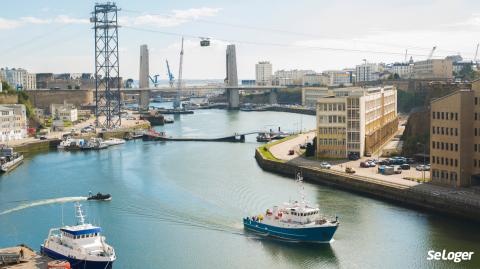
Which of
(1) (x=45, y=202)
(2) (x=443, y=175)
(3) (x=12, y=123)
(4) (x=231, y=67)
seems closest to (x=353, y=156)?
(2) (x=443, y=175)

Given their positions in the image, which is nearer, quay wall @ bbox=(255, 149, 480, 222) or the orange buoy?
the orange buoy

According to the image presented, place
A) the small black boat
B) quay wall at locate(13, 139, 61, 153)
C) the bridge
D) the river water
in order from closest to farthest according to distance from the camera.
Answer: the river water < the small black boat < quay wall at locate(13, 139, 61, 153) < the bridge

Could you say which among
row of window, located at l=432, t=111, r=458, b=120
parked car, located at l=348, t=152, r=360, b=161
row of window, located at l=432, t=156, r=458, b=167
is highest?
row of window, located at l=432, t=111, r=458, b=120

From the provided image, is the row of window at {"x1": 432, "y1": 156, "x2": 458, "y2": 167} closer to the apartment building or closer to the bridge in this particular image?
the apartment building

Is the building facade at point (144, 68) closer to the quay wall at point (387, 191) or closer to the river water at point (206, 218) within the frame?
the river water at point (206, 218)

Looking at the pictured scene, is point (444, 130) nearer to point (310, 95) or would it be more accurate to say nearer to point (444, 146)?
point (444, 146)

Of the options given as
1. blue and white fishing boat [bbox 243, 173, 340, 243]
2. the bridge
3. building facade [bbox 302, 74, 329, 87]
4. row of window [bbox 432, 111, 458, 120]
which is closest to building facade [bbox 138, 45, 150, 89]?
the bridge
